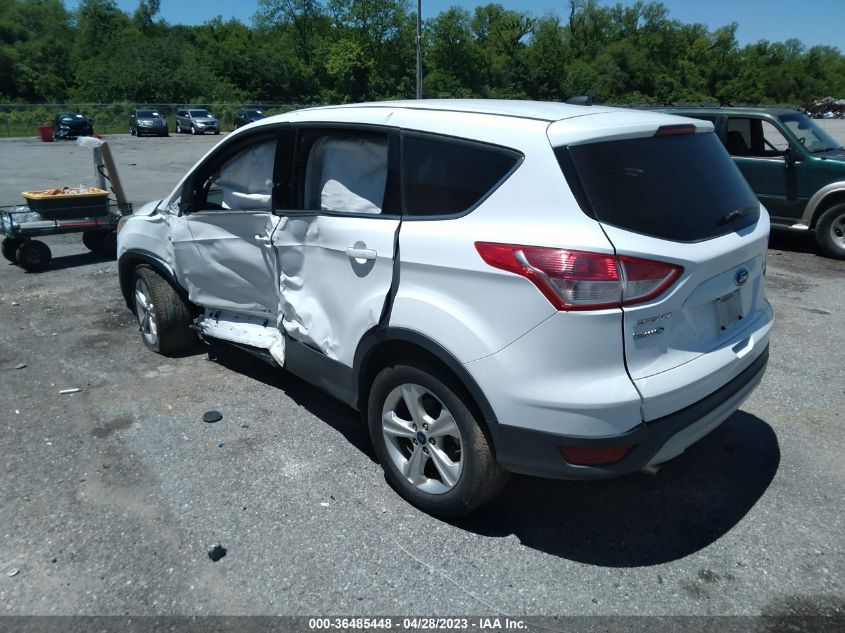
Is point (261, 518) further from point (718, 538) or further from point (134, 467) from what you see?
point (718, 538)

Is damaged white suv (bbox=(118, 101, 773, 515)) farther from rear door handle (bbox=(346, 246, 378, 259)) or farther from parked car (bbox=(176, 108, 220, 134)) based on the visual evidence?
parked car (bbox=(176, 108, 220, 134))

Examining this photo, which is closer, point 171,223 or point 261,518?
point 261,518

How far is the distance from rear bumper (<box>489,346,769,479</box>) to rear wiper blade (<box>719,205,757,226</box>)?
2.56ft

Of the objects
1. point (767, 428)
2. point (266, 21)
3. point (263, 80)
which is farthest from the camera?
point (266, 21)

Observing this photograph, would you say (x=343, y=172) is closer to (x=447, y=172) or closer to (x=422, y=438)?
(x=447, y=172)

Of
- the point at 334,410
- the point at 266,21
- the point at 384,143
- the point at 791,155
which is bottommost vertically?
the point at 334,410

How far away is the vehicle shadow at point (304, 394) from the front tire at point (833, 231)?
7.36 meters

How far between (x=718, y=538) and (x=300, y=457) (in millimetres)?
2219

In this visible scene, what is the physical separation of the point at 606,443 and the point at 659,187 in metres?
1.12

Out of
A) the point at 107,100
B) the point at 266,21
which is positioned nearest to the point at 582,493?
the point at 107,100

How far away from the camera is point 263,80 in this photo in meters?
71.4

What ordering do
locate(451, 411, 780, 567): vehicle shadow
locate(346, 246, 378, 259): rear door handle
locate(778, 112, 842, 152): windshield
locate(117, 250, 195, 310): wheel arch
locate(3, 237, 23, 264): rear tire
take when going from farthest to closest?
locate(778, 112, 842, 152): windshield
locate(3, 237, 23, 264): rear tire
locate(117, 250, 195, 310): wheel arch
locate(346, 246, 378, 259): rear door handle
locate(451, 411, 780, 567): vehicle shadow

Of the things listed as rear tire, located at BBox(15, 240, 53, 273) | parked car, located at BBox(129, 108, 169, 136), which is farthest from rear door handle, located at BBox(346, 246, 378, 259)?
parked car, located at BBox(129, 108, 169, 136)

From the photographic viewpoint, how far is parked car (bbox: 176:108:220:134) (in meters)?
42.5
